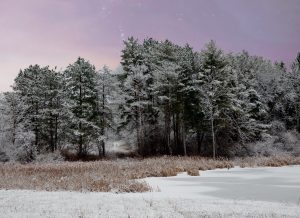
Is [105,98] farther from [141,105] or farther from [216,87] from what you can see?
[216,87]

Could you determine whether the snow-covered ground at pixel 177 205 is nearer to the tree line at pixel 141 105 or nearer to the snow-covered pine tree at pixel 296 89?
the tree line at pixel 141 105

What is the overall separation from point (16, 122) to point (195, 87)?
22.3 m

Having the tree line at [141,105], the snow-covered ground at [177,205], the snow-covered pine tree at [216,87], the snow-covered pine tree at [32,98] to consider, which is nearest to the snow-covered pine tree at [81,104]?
the tree line at [141,105]

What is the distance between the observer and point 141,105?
43.1 m

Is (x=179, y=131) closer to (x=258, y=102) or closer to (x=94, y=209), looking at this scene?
(x=258, y=102)

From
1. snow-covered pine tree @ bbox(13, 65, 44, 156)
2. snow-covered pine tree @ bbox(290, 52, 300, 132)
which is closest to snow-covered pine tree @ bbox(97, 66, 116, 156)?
snow-covered pine tree @ bbox(13, 65, 44, 156)

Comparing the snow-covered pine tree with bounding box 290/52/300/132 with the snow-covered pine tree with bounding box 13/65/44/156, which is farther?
the snow-covered pine tree with bounding box 290/52/300/132

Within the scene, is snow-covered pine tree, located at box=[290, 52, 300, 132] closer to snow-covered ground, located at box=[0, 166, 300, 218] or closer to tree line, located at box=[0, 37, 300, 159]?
tree line, located at box=[0, 37, 300, 159]

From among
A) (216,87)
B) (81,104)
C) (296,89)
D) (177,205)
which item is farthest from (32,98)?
(296,89)

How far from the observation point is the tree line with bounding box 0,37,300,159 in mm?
42500

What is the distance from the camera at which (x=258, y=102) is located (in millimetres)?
48969

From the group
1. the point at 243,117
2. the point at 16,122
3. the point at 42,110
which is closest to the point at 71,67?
the point at 42,110

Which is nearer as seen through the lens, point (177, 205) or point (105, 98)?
point (177, 205)

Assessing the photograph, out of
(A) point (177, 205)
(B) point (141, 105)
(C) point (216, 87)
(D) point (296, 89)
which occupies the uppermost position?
(D) point (296, 89)
